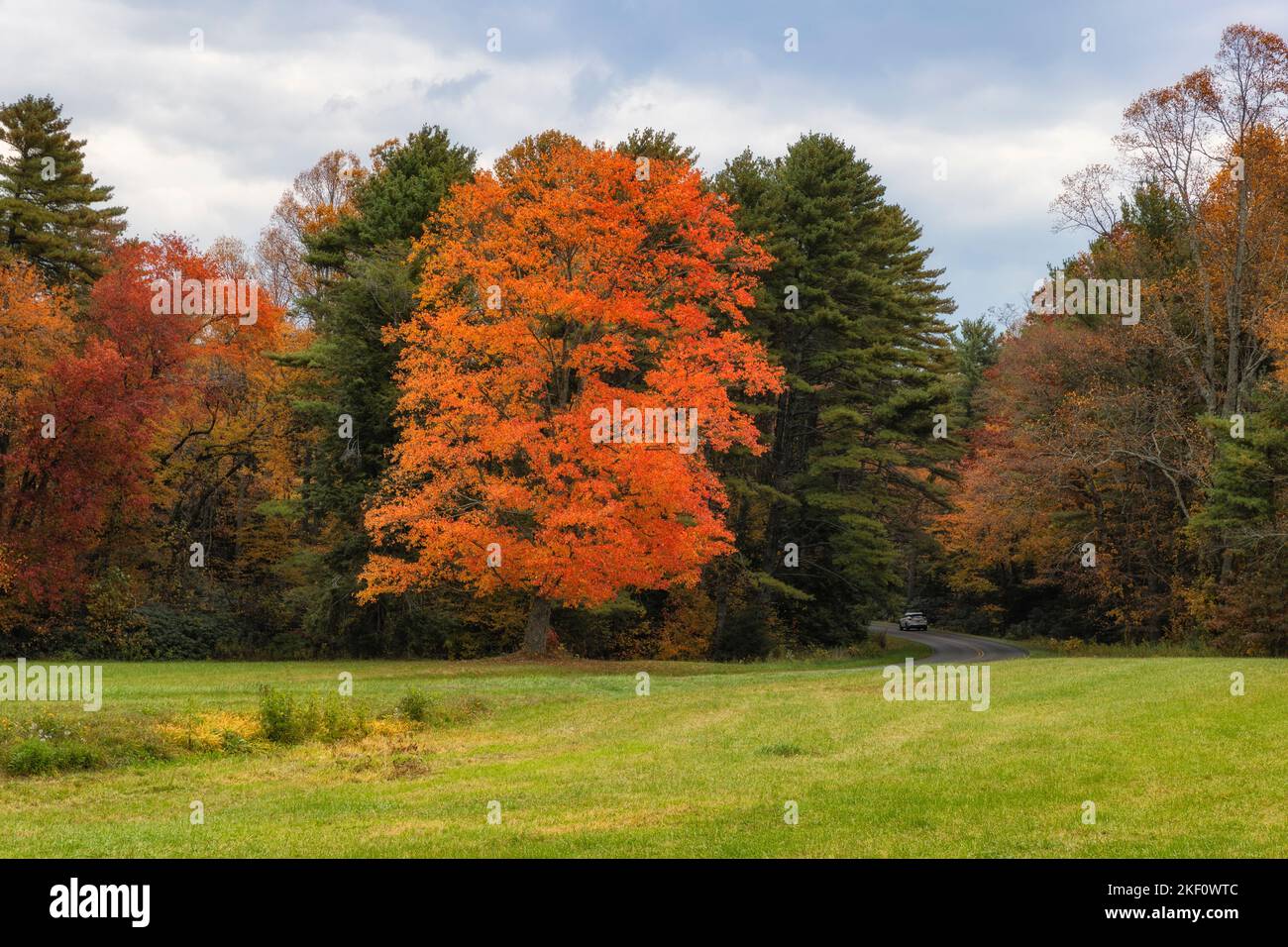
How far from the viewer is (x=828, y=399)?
145 feet

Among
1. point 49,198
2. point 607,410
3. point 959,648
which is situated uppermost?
point 49,198

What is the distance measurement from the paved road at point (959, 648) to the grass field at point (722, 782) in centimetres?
2103

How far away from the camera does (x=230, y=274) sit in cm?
5478

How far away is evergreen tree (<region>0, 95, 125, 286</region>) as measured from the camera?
42156 millimetres

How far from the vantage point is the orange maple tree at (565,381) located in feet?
85.9

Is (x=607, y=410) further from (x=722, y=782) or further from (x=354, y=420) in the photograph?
(x=722, y=782)

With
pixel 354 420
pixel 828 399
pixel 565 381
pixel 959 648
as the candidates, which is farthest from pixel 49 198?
pixel 959 648

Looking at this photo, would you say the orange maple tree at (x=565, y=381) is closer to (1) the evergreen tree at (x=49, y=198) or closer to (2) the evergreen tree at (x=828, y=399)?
(2) the evergreen tree at (x=828, y=399)

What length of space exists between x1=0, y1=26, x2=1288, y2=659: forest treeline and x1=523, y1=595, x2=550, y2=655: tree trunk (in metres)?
0.17

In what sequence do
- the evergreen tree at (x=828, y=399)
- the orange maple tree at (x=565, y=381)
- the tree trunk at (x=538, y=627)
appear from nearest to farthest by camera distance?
the orange maple tree at (x=565, y=381)
the tree trunk at (x=538, y=627)
the evergreen tree at (x=828, y=399)

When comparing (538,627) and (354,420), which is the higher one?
(354,420)

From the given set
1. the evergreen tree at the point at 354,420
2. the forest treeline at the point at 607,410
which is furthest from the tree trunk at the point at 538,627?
the evergreen tree at the point at 354,420

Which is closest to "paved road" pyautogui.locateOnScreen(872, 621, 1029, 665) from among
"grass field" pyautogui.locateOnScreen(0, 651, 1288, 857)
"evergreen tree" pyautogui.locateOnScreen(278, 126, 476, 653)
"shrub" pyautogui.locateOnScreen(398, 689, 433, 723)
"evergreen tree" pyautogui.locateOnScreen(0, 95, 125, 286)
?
"evergreen tree" pyautogui.locateOnScreen(278, 126, 476, 653)

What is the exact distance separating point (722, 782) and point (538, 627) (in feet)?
61.8
